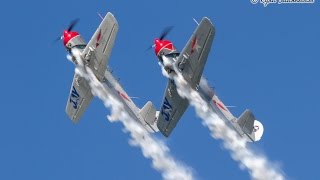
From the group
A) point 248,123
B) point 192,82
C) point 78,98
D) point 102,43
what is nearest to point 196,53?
point 192,82

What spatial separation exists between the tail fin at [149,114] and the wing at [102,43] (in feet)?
15.6

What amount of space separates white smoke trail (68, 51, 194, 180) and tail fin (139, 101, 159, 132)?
51 cm

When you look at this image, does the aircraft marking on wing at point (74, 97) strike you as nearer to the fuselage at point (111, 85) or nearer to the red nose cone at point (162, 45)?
the fuselage at point (111, 85)

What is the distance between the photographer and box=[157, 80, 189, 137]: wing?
7131cm

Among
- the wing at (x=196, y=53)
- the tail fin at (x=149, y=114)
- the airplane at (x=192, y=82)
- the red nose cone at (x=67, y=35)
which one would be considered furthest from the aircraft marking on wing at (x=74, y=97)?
the wing at (x=196, y=53)

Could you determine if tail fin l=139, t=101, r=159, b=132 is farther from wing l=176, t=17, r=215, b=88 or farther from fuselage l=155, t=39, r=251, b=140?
wing l=176, t=17, r=215, b=88

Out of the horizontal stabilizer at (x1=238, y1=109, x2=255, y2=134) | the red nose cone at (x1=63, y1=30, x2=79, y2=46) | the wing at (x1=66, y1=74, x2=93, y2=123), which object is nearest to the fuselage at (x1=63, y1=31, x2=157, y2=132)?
the red nose cone at (x1=63, y1=30, x2=79, y2=46)

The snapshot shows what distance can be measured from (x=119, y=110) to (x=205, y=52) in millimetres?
8353

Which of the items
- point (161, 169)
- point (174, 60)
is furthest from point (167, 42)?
point (161, 169)

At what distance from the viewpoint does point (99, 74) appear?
72375 mm

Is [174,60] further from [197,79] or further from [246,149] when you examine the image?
[246,149]

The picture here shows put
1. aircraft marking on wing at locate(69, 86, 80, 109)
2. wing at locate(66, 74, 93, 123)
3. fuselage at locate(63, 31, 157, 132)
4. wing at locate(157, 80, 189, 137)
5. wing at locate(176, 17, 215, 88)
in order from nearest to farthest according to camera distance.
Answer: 1. wing at locate(176, 17, 215, 88)
2. wing at locate(157, 80, 189, 137)
3. fuselage at locate(63, 31, 157, 132)
4. wing at locate(66, 74, 93, 123)
5. aircraft marking on wing at locate(69, 86, 80, 109)

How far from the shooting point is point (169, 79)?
70438 millimetres

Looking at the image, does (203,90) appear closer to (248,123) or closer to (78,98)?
(248,123)
